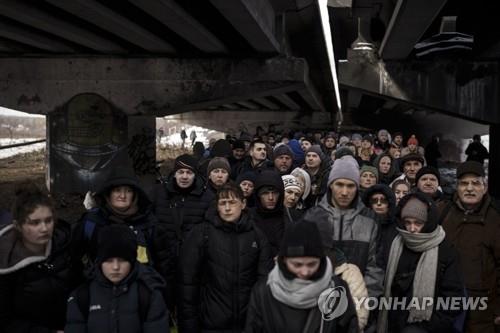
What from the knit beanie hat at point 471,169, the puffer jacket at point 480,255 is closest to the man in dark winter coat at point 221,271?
the puffer jacket at point 480,255

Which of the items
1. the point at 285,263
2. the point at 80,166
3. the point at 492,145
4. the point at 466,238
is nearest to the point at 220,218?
the point at 285,263

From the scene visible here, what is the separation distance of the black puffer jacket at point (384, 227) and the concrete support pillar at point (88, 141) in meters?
8.74

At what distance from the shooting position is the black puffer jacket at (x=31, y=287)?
10.3ft

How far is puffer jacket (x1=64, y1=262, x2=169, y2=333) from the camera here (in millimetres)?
2949

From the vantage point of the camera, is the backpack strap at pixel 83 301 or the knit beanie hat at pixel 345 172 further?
Result: the knit beanie hat at pixel 345 172

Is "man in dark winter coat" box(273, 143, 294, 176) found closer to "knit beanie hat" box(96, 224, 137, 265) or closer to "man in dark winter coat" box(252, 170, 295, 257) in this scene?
"man in dark winter coat" box(252, 170, 295, 257)

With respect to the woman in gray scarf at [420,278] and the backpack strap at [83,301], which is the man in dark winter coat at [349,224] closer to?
the woman in gray scarf at [420,278]

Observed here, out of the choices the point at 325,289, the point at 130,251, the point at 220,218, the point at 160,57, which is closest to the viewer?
the point at 325,289

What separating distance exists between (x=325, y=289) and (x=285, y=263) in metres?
0.24

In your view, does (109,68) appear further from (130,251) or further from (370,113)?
(370,113)

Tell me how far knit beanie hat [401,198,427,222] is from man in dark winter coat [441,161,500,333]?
70cm

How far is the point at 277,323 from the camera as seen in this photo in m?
2.72

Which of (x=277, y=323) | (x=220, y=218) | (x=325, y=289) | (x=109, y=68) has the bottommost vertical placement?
(x=277, y=323)

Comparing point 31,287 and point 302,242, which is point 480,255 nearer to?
point 302,242
